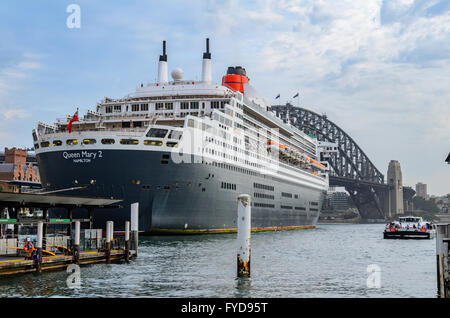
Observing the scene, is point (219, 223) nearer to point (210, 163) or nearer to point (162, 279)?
point (210, 163)

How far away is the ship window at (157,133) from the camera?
49.2 metres

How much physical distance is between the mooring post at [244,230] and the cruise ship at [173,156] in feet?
84.7

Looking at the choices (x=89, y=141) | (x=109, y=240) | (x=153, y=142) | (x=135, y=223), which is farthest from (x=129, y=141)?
(x=109, y=240)

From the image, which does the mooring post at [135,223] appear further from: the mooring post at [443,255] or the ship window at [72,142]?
the mooring post at [443,255]

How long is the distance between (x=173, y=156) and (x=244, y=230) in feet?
88.7

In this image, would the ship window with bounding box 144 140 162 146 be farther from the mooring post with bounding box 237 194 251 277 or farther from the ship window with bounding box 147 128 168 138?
the mooring post with bounding box 237 194 251 277

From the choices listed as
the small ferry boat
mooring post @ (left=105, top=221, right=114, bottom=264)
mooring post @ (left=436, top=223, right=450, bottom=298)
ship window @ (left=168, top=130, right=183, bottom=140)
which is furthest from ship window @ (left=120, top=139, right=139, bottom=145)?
mooring post @ (left=436, top=223, right=450, bottom=298)

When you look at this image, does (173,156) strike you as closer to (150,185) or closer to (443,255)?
(150,185)

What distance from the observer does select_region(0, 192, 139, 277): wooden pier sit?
25.5 m

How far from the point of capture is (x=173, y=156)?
49.4 meters

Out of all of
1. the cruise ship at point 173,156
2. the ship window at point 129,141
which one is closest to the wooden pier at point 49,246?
the cruise ship at point 173,156

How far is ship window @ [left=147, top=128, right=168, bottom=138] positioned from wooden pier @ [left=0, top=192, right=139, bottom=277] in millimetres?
14266

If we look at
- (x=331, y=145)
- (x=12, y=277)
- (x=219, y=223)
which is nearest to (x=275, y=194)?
(x=219, y=223)

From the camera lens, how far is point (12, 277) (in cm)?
2416
